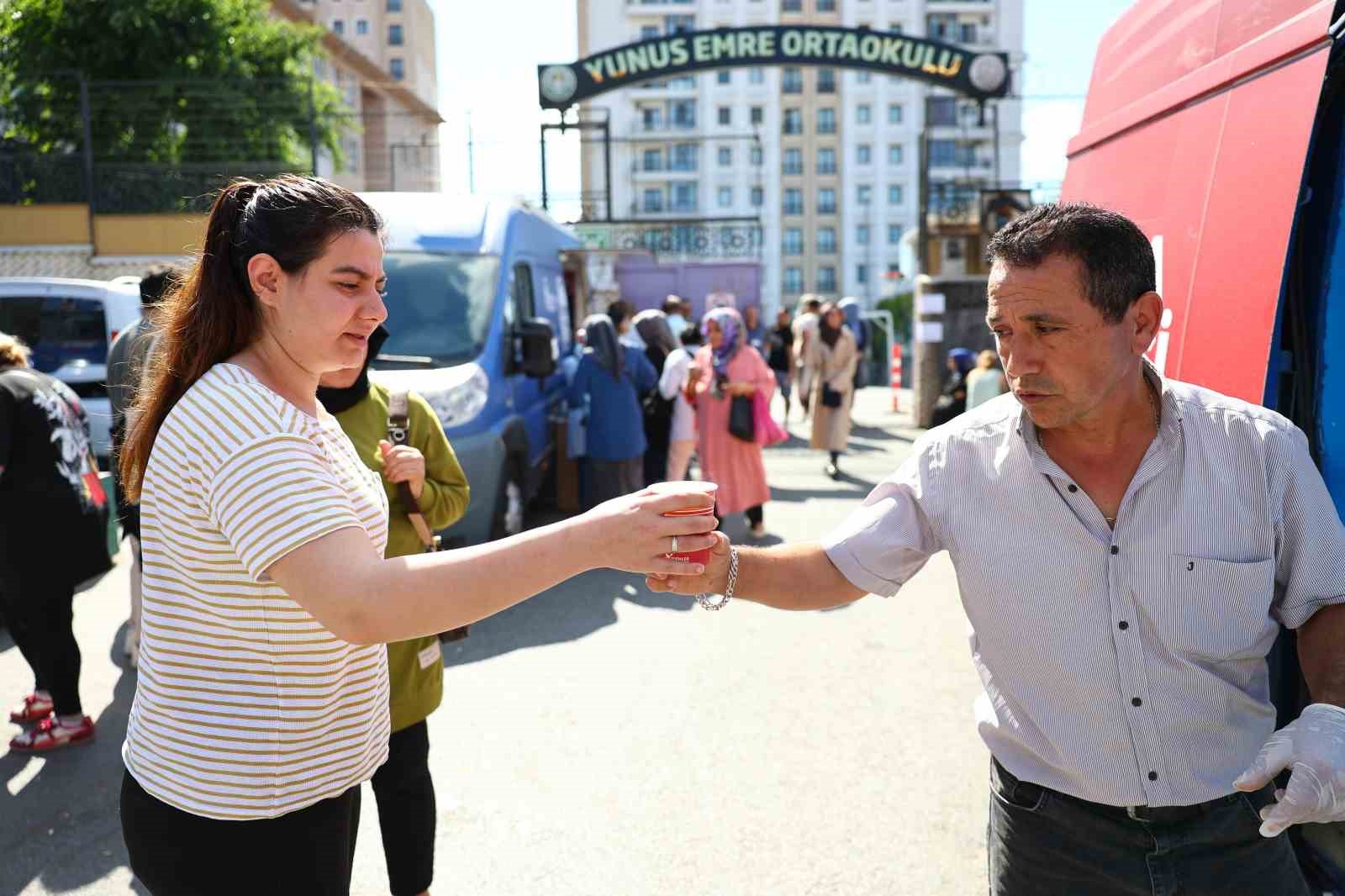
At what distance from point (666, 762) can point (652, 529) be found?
3.08 metres

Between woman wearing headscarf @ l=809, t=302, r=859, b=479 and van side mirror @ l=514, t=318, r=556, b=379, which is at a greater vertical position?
van side mirror @ l=514, t=318, r=556, b=379

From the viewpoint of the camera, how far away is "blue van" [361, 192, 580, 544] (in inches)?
274

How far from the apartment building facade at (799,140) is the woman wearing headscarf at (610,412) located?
69.7 m

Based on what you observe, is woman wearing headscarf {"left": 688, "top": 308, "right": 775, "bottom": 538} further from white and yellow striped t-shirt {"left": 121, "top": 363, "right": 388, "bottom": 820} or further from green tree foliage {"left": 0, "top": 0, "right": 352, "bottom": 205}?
green tree foliage {"left": 0, "top": 0, "right": 352, "bottom": 205}

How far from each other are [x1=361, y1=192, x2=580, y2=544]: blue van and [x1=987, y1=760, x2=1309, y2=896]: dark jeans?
5.12 m

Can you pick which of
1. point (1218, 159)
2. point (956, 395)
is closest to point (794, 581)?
point (1218, 159)

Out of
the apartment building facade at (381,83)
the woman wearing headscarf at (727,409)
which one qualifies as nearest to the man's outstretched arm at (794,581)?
the woman wearing headscarf at (727,409)

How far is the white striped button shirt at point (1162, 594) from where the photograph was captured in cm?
200

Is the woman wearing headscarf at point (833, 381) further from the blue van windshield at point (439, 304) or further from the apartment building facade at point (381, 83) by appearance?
the apartment building facade at point (381, 83)

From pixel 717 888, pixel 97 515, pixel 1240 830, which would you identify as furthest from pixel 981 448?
pixel 97 515

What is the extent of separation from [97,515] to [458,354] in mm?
2755

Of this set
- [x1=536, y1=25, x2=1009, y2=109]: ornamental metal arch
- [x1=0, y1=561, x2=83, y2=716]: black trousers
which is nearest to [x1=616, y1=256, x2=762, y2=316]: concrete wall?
[x1=536, y1=25, x2=1009, y2=109]: ornamental metal arch

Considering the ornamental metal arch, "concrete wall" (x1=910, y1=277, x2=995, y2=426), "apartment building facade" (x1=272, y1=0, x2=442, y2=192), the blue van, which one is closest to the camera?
the blue van

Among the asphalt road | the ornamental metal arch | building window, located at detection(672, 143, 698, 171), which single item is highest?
building window, located at detection(672, 143, 698, 171)
